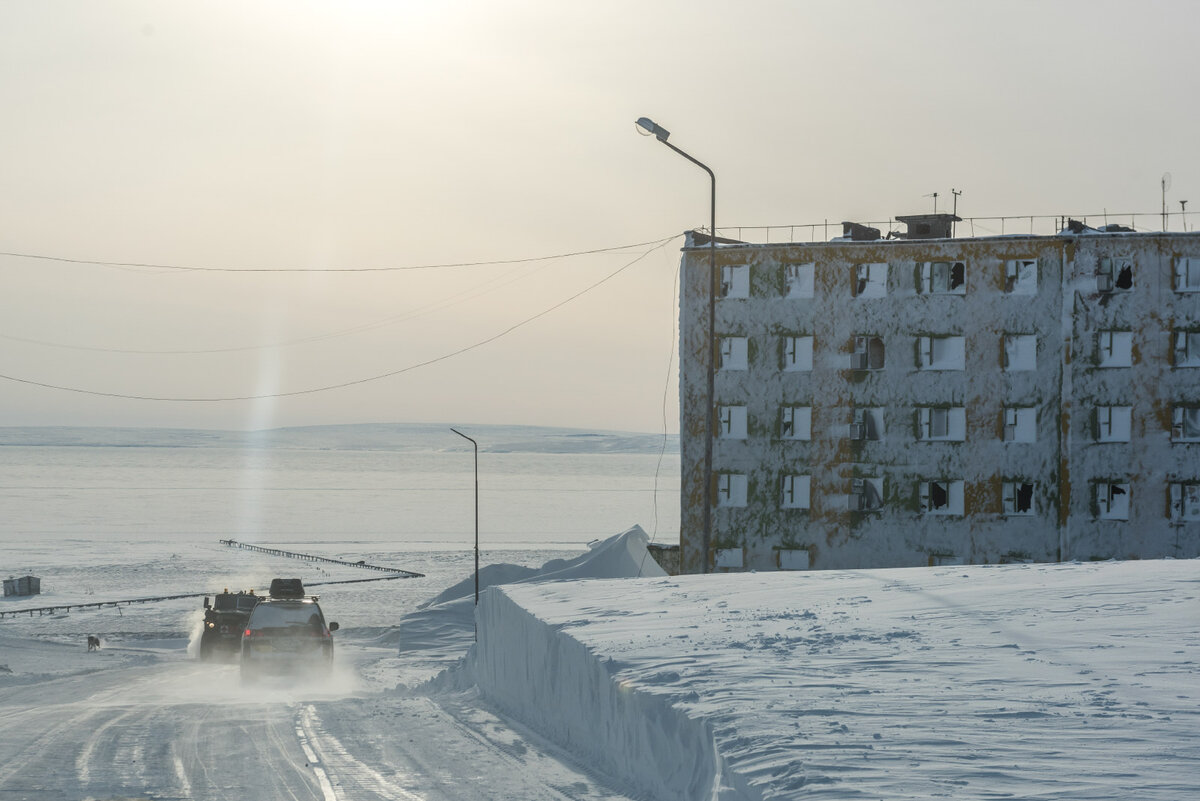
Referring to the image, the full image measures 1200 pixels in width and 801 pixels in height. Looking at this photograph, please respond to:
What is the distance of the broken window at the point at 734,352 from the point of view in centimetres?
5609

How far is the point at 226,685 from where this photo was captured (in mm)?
23688

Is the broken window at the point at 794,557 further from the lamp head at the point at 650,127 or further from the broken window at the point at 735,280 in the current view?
the lamp head at the point at 650,127

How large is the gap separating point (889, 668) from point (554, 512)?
153 m

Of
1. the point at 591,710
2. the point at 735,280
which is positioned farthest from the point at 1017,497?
the point at 591,710

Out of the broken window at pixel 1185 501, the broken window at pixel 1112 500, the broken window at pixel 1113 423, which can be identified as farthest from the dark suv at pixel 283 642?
the broken window at pixel 1185 501

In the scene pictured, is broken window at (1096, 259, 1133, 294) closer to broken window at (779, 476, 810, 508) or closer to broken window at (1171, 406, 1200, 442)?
broken window at (1171, 406, 1200, 442)

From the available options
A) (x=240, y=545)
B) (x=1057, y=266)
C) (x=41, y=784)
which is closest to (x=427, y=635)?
(x=1057, y=266)

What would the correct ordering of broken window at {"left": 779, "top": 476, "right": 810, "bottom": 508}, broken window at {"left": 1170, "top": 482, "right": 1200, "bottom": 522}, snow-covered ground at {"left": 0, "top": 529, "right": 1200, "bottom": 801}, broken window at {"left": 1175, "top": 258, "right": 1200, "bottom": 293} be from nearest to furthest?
snow-covered ground at {"left": 0, "top": 529, "right": 1200, "bottom": 801} < broken window at {"left": 1175, "top": 258, "right": 1200, "bottom": 293} < broken window at {"left": 1170, "top": 482, "right": 1200, "bottom": 522} < broken window at {"left": 779, "top": 476, "right": 810, "bottom": 508}

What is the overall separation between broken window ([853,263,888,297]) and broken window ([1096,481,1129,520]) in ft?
41.7

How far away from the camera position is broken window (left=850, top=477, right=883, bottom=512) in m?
54.9

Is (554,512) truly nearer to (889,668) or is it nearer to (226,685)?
(226,685)

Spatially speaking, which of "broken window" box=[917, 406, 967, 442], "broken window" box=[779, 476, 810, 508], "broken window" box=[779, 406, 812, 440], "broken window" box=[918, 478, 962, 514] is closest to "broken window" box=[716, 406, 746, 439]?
"broken window" box=[779, 406, 812, 440]

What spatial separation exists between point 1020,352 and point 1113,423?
4.98 metres

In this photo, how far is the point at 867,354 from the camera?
54.9m
